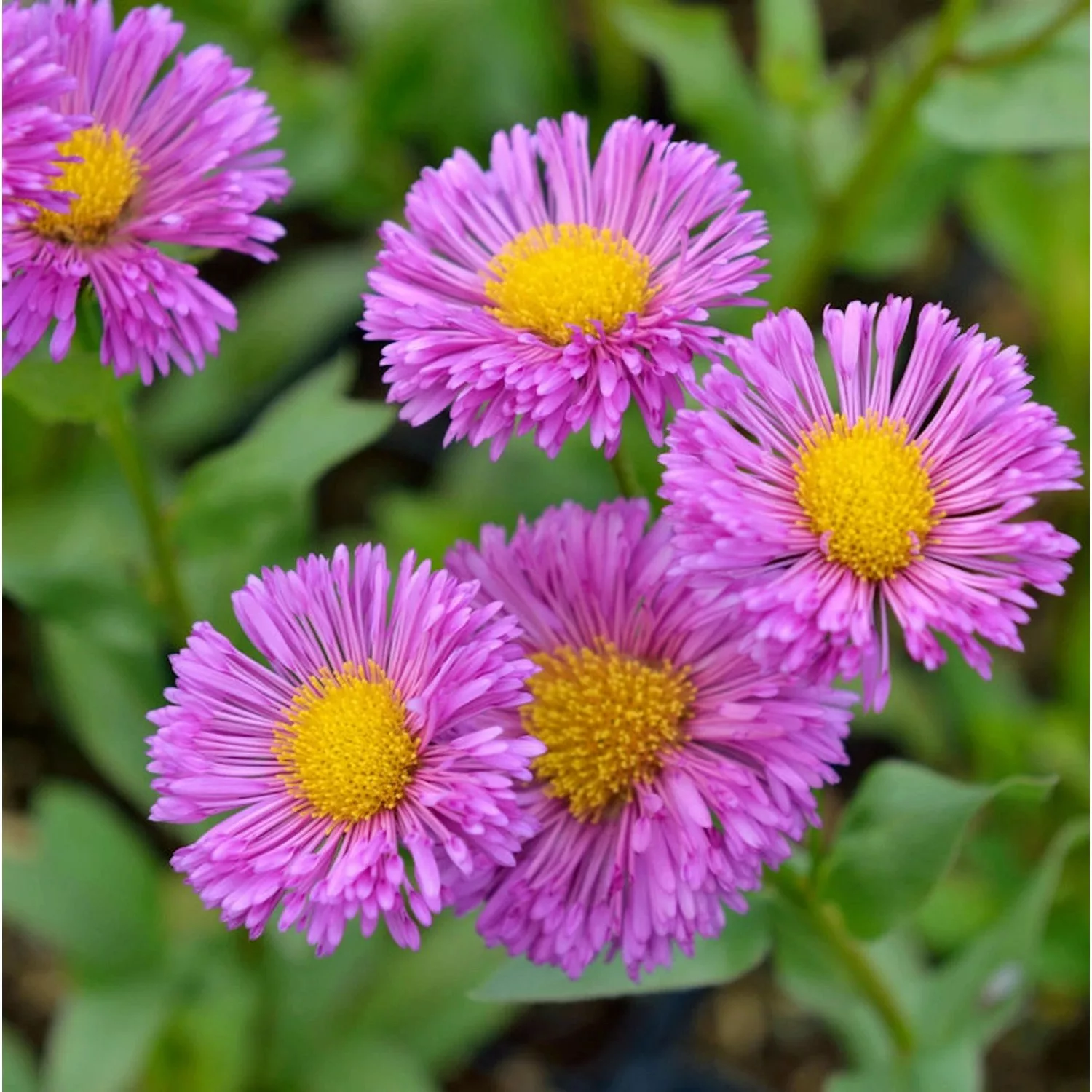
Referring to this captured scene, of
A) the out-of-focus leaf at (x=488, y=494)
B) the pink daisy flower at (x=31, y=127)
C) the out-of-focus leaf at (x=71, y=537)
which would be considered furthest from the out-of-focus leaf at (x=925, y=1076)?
the pink daisy flower at (x=31, y=127)

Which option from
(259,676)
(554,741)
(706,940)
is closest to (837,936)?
(706,940)

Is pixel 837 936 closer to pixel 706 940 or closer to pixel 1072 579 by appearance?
pixel 706 940

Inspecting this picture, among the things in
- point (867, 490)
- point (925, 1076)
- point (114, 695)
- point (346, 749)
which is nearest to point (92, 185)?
point (346, 749)

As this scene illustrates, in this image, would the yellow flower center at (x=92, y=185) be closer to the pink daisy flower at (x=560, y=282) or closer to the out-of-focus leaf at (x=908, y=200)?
the pink daisy flower at (x=560, y=282)

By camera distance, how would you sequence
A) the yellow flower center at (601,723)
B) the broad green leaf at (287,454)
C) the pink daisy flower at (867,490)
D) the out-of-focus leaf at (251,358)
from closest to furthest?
the pink daisy flower at (867,490), the yellow flower center at (601,723), the broad green leaf at (287,454), the out-of-focus leaf at (251,358)

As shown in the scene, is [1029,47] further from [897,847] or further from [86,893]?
[86,893]

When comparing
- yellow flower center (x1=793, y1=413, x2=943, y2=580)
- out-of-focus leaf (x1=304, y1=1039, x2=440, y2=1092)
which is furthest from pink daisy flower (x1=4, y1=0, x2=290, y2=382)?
out-of-focus leaf (x1=304, y1=1039, x2=440, y2=1092)

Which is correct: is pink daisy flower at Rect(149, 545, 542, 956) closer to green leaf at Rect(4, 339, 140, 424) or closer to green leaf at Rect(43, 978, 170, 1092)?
green leaf at Rect(4, 339, 140, 424)
